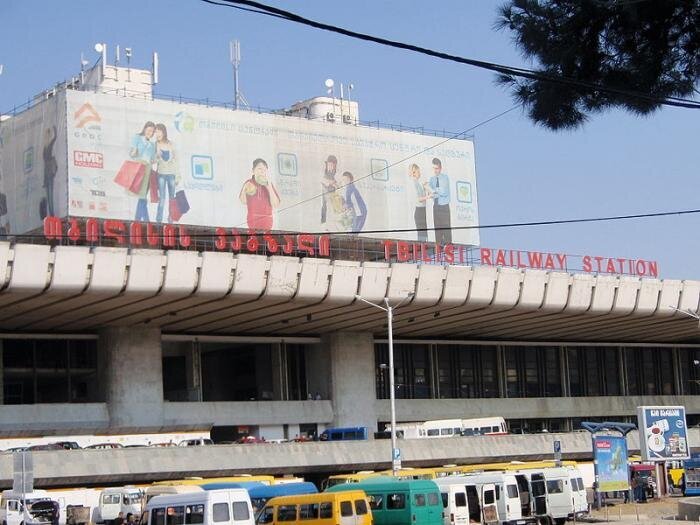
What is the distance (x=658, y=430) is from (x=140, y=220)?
39.6 m

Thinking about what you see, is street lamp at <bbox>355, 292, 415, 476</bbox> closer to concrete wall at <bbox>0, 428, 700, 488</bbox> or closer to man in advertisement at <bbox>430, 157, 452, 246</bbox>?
concrete wall at <bbox>0, 428, 700, 488</bbox>

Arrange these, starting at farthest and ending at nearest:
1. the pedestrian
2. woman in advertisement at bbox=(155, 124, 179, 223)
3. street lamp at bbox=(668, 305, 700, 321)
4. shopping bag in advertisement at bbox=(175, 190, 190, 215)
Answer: shopping bag in advertisement at bbox=(175, 190, 190, 215), woman in advertisement at bbox=(155, 124, 179, 223), street lamp at bbox=(668, 305, 700, 321), the pedestrian

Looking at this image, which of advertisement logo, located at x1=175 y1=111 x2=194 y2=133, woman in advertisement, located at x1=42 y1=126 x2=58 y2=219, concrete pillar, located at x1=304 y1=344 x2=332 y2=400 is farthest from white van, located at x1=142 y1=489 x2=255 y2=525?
advertisement logo, located at x1=175 y1=111 x2=194 y2=133

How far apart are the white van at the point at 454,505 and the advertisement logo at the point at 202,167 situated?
4621 centimetres

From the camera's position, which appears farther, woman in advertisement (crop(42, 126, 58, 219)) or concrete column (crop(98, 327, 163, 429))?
woman in advertisement (crop(42, 126, 58, 219))

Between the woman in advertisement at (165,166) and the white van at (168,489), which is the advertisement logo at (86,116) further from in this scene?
the white van at (168,489)

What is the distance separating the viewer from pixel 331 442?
217 ft

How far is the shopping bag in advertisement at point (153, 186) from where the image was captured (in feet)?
272

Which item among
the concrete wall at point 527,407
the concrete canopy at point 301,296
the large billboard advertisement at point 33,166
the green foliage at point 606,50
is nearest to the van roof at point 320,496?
the green foliage at point 606,50

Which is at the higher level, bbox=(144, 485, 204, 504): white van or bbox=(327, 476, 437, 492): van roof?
bbox=(327, 476, 437, 492): van roof

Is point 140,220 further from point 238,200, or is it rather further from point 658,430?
point 658,430

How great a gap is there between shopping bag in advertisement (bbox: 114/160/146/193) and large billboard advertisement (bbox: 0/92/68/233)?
414cm

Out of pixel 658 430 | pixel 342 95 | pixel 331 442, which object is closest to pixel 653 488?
pixel 658 430

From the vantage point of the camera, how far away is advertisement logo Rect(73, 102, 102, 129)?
79.3 meters
